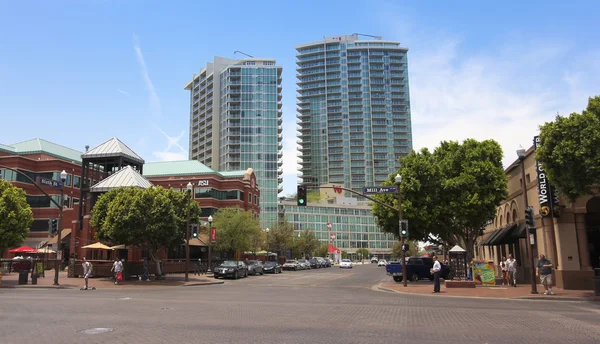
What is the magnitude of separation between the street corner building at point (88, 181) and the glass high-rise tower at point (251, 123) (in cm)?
4318

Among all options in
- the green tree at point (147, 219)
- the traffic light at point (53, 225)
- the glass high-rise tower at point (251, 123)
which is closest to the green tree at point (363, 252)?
the glass high-rise tower at point (251, 123)

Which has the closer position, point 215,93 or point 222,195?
point 222,195

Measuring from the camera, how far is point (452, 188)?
32.1m

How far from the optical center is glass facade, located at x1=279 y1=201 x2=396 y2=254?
14662 centimetres

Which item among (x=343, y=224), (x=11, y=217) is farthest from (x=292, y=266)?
(x=343, y=224)

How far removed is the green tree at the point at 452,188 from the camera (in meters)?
31.5

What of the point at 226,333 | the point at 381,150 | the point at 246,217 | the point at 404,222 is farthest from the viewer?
the point at 381,150

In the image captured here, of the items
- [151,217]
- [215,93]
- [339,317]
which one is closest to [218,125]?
[215,93]

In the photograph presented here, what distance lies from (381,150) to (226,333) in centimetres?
16160

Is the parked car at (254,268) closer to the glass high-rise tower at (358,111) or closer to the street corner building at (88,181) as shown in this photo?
the street corner building at (88,181)

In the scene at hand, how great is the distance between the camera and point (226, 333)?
10422 mm

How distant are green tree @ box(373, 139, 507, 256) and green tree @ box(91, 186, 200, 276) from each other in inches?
633

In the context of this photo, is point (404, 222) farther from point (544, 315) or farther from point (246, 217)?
point (246, 217)

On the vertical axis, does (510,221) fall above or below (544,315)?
above
